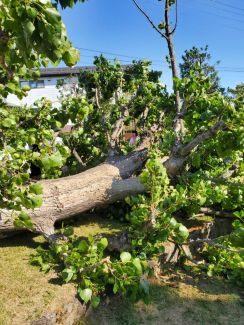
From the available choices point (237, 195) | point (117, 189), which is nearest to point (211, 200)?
point (237, 195)

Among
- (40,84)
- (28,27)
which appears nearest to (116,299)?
(28,27)

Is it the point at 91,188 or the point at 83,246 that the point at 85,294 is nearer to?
the point at 83,246

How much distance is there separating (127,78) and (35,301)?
6855 mm

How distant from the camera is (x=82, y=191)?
19.0 feet

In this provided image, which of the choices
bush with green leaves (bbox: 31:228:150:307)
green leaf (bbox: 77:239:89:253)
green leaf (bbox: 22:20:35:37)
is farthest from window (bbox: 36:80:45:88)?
green leaf (bbox: 22:20:35:37)

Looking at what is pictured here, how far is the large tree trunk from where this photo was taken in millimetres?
5195

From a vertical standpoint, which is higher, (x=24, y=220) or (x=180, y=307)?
(x=24, y=220)

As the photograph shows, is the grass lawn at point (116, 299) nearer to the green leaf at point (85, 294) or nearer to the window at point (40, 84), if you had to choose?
the green leaf at point (85, 294)

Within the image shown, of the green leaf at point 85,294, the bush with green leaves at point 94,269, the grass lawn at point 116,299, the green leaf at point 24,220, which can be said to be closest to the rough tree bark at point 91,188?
the grass lawn at point 116,299

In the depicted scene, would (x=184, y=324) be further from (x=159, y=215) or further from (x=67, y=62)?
(x=67, y=62)

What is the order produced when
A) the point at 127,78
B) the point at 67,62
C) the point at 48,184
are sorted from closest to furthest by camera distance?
the point at 67,62, the point at 48,184, the point at 127,78

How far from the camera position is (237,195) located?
233 inches

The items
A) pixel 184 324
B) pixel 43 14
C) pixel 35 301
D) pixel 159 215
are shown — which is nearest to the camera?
pixel 43 14

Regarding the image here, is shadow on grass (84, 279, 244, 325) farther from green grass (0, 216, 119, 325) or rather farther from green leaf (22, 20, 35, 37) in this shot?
green leaf (22, 20, 35, 37)
